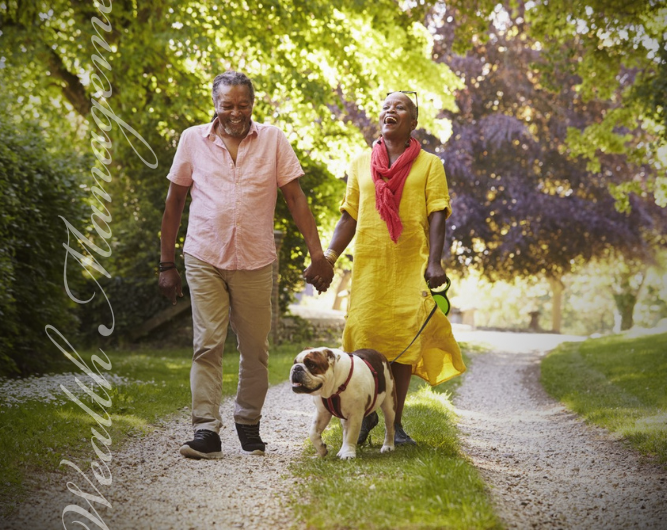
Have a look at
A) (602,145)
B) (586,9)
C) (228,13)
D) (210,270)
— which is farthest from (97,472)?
(602,145)

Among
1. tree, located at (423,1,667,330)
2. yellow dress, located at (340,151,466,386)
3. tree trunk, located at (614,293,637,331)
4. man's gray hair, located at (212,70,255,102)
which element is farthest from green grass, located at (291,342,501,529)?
tree trunk, located at (614,293,637,331)

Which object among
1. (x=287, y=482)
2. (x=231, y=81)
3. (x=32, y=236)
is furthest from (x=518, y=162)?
(x=287, y=482)

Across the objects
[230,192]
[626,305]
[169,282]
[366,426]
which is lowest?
[366,426]

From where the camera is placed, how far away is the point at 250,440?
5223 mm

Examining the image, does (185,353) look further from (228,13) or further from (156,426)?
(156,426)

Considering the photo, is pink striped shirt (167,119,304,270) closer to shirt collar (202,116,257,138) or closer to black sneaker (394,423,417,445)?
shirt collar (202,116,257,138)

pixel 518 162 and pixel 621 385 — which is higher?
pixel 518 162

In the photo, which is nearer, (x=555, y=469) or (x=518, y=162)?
(x=555, y=469)

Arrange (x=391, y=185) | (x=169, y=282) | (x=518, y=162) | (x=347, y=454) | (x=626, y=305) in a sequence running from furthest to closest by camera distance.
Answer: (x=626, y=305)
(x=518, y=162)
(x=391, y=185)
(x=169, y=282)
(x=347, y=454)

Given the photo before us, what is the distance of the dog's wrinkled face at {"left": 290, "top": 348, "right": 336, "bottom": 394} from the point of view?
452 centimetres

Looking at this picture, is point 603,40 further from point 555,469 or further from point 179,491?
point 179,491

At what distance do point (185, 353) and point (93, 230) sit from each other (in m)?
4.12

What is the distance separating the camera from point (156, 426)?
630 cm

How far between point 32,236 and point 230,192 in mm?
4886
